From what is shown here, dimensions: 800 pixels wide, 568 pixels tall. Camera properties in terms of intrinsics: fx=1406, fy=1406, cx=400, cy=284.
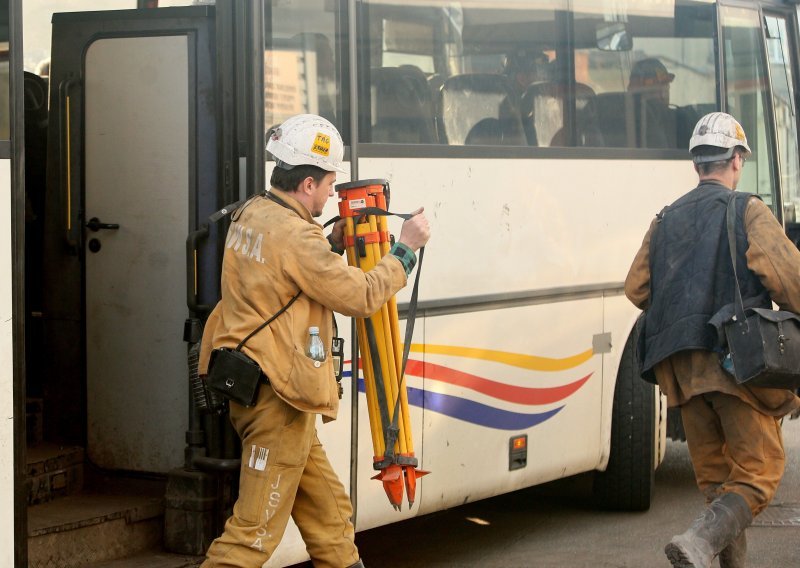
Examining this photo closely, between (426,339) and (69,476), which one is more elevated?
(426,339)

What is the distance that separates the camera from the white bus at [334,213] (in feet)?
16.3

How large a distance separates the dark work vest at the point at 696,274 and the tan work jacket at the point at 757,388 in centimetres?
6

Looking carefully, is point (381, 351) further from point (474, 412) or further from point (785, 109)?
point (785, 109)

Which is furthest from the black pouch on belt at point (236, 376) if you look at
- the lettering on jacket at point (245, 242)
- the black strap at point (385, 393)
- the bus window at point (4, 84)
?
the bus window at point (4, 84)

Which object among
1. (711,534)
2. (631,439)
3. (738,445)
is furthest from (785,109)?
(711,534)

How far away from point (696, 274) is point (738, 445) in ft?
2.08

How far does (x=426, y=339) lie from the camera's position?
557 cm

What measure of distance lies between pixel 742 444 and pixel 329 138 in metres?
1.90

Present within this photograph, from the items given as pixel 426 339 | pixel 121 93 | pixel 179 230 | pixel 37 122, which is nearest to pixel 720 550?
pixel 426 339

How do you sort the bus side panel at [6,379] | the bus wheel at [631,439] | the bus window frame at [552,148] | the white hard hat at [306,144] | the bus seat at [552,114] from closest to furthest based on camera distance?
the bus side panel at [6,379], the white hard hat at [306,144], the bus window frame at [552,148], the bus seat at [552,114], the bus wheel at [631,439]

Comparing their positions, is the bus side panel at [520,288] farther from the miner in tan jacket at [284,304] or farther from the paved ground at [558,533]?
Result: the miner in tan jacket at [284,304]

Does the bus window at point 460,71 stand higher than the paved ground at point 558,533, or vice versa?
the bus window at point 460,71

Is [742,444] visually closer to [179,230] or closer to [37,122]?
[179,230]

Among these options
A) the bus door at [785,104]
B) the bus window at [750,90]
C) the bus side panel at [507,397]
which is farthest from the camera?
the bus door at [785,104]
